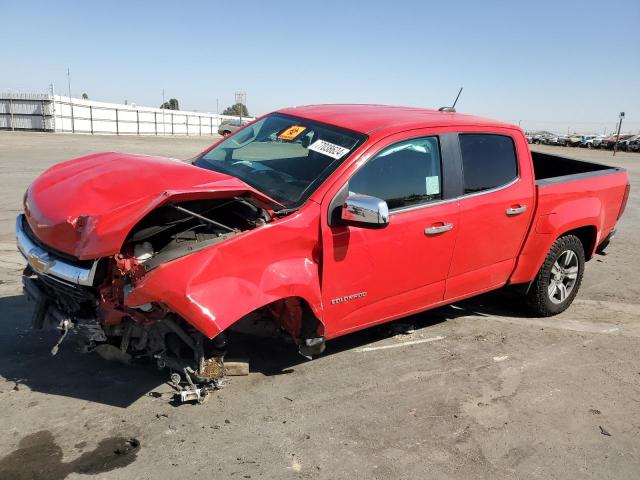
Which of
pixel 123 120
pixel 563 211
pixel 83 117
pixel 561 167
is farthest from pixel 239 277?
pixel 123 120

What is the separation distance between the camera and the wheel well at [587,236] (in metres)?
5.34

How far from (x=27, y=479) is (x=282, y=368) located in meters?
1.76

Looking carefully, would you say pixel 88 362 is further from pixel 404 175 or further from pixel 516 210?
pixel 516 210

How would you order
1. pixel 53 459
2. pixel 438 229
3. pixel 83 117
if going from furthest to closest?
pixel 83 117, pixel 438 229, pixel 53 459

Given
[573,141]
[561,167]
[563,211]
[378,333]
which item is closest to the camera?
[378,333]

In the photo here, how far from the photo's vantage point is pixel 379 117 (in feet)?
13.7

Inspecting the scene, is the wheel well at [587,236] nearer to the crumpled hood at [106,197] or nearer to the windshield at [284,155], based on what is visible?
the windshield at [284,155]

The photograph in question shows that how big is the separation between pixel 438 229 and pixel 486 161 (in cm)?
91

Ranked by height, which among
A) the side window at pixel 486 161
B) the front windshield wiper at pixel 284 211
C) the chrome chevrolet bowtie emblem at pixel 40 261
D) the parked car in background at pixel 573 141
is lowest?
the parked car in background at pixel 573 141

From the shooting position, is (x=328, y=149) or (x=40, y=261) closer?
(x=40, y=261)

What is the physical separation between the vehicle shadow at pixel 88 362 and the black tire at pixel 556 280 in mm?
1138

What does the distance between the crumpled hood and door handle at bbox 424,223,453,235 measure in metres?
1.28

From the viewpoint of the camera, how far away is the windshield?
366 cm

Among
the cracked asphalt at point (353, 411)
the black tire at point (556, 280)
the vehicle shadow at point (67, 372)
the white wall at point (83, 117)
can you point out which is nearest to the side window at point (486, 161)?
the black tire at point (556, 280)
